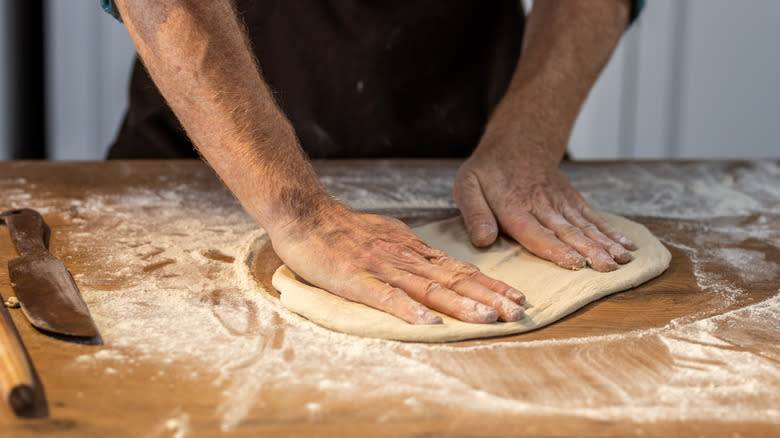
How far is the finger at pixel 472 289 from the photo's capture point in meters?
0.78

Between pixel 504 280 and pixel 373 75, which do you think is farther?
pixel 373 75

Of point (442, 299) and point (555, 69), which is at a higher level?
point (555, 69)

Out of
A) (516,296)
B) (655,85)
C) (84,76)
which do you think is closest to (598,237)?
(516,296)

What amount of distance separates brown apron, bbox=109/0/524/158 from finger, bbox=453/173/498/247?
1.76 ft

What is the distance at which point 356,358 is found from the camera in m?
0.71

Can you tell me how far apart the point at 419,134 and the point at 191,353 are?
1097 millimetres

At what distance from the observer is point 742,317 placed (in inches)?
33.1

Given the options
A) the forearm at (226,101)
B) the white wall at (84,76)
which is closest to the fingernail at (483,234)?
the forearm at (226,101)

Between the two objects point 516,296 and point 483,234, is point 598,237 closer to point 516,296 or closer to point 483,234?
point 483,234

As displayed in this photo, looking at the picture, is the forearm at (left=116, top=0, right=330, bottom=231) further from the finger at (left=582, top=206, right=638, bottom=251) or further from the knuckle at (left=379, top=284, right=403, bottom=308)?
the finger at (left=582, top=206, right=638, bottom=251)

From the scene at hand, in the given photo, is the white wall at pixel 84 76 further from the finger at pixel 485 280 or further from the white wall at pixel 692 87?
the finger at pixel 485 280

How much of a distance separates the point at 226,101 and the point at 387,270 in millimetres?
327

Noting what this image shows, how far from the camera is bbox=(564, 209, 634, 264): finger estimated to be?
100 cm

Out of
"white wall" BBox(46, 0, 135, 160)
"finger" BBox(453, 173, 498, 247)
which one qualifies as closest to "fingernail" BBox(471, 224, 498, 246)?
"finger" BBox(453, 173, 498, 247)
